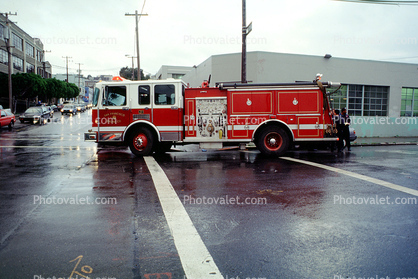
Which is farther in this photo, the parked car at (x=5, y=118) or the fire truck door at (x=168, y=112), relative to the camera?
the parked car at (x=5, y=118)

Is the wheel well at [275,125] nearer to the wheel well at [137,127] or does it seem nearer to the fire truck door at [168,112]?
the fire truck door at [168,112]

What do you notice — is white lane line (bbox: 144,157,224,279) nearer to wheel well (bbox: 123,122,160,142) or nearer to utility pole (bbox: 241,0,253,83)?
wheel well (bbox: 123,122,160,142)

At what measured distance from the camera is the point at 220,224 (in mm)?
4434

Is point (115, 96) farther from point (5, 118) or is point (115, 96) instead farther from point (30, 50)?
point (30, 50)

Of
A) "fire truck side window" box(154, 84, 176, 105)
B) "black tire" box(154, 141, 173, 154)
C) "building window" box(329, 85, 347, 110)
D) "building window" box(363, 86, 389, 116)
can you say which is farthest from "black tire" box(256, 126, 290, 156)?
"building window" box(363, 86, 389, 116)

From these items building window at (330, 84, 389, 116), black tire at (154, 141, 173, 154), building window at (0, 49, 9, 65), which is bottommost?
black tire at (154, 141, 173, 154)

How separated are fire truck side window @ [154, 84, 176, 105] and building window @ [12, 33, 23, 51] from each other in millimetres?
55813

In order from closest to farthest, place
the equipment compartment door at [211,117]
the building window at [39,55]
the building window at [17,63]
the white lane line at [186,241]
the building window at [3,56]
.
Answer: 1. the white lane line at [186,241]
2. the equipment compartment door at [211,117]
3. the building window at [3,56]
4. the building window at [17,63]
5. the building window at [39,55]

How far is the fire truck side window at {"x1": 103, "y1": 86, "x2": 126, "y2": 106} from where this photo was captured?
38.0ft

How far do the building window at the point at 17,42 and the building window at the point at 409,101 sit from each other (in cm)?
5811

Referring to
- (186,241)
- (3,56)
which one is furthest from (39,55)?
(186,241)

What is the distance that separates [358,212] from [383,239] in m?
1.08

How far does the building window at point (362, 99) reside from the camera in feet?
74.2

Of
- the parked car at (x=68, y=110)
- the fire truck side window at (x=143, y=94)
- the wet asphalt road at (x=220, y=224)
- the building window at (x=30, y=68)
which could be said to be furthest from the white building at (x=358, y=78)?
the building window at (x=30, y=68)
